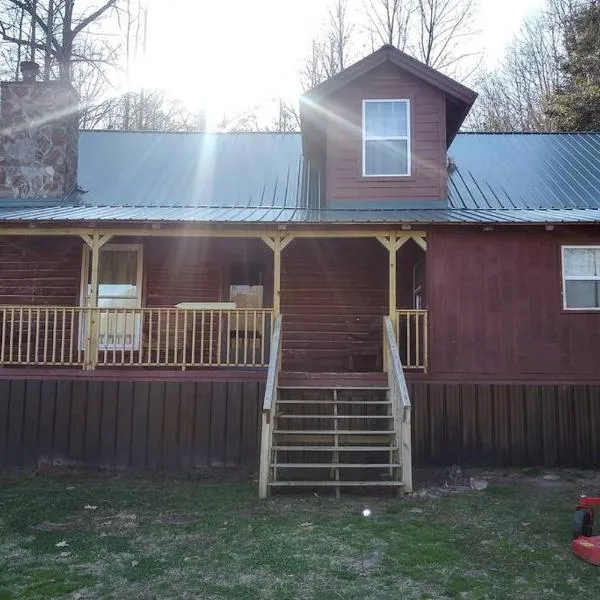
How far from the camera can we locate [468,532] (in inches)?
237

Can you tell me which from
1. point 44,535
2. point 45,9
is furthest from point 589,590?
point 45,9

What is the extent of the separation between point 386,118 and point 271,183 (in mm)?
2698

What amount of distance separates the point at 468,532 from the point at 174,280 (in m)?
7.53

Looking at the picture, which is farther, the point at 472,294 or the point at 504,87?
the point at 504,87

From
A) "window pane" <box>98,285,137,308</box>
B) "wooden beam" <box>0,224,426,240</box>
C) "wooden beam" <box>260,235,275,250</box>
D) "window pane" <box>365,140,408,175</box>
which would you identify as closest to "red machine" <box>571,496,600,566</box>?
"wooden beam" <box>0,224,426,240</box>

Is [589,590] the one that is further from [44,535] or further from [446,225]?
[446,225]

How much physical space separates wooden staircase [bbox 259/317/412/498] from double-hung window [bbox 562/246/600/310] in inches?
116

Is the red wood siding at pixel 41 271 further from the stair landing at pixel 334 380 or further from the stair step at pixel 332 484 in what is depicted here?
the stair step at pixel 332 484

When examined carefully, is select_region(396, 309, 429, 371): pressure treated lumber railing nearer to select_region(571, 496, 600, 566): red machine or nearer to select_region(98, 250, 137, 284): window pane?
select_region(571, 496, 600, 566): red machine

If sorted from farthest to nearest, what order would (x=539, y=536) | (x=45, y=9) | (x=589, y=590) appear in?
(x=45, y=9), (x=539, y=536), (x=589, y=590)

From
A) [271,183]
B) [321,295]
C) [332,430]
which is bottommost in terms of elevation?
[332,430]

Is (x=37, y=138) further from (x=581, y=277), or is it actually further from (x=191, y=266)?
(x=581, y=277)

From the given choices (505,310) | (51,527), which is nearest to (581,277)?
(505,310)

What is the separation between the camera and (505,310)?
31.0 ft
